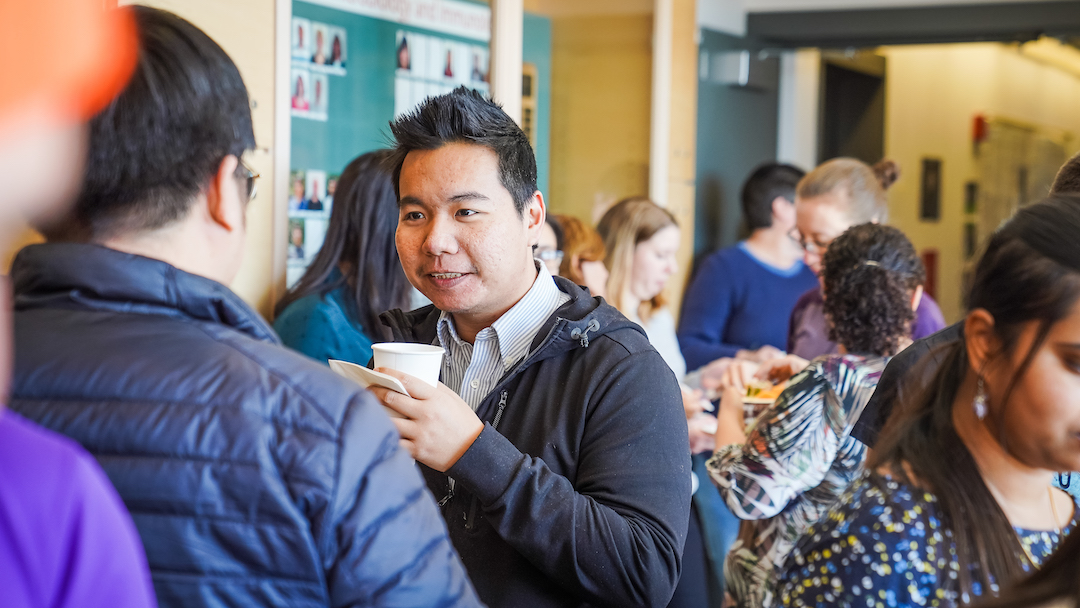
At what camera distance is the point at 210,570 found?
2.84ft

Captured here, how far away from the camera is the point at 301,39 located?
292 centimetres

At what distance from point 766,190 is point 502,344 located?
3527 millimetres

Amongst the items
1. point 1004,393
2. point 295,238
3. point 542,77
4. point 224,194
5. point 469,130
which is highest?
point 542,77

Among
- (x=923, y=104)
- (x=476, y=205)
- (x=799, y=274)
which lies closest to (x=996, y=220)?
(x=923, y=104)

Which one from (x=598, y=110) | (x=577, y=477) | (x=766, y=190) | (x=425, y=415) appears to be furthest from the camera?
(x=598, y=110)

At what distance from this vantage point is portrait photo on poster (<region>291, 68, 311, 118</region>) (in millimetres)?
2922

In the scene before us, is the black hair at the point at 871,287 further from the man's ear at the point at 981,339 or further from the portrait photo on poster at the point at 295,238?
the portrait photo on poster at the point at 295,238

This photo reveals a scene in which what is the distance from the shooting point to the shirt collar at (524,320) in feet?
5.57

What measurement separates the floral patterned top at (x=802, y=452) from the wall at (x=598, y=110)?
2.62 metres

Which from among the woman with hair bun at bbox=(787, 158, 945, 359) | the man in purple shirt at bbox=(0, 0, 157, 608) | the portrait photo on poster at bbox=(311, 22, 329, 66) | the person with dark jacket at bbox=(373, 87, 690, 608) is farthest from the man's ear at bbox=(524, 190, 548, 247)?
the woman with hair bun at bbox=(787, 158, 945, 359)

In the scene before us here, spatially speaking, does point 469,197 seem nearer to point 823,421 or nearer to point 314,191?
point 823,421

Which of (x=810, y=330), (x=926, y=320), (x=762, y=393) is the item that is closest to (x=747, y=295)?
(x=810, y=330)

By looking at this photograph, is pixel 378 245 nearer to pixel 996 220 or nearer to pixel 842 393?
pixel 842 393

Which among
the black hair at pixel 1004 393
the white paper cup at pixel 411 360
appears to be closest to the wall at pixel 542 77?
the white paper cup at pixel 411 360
